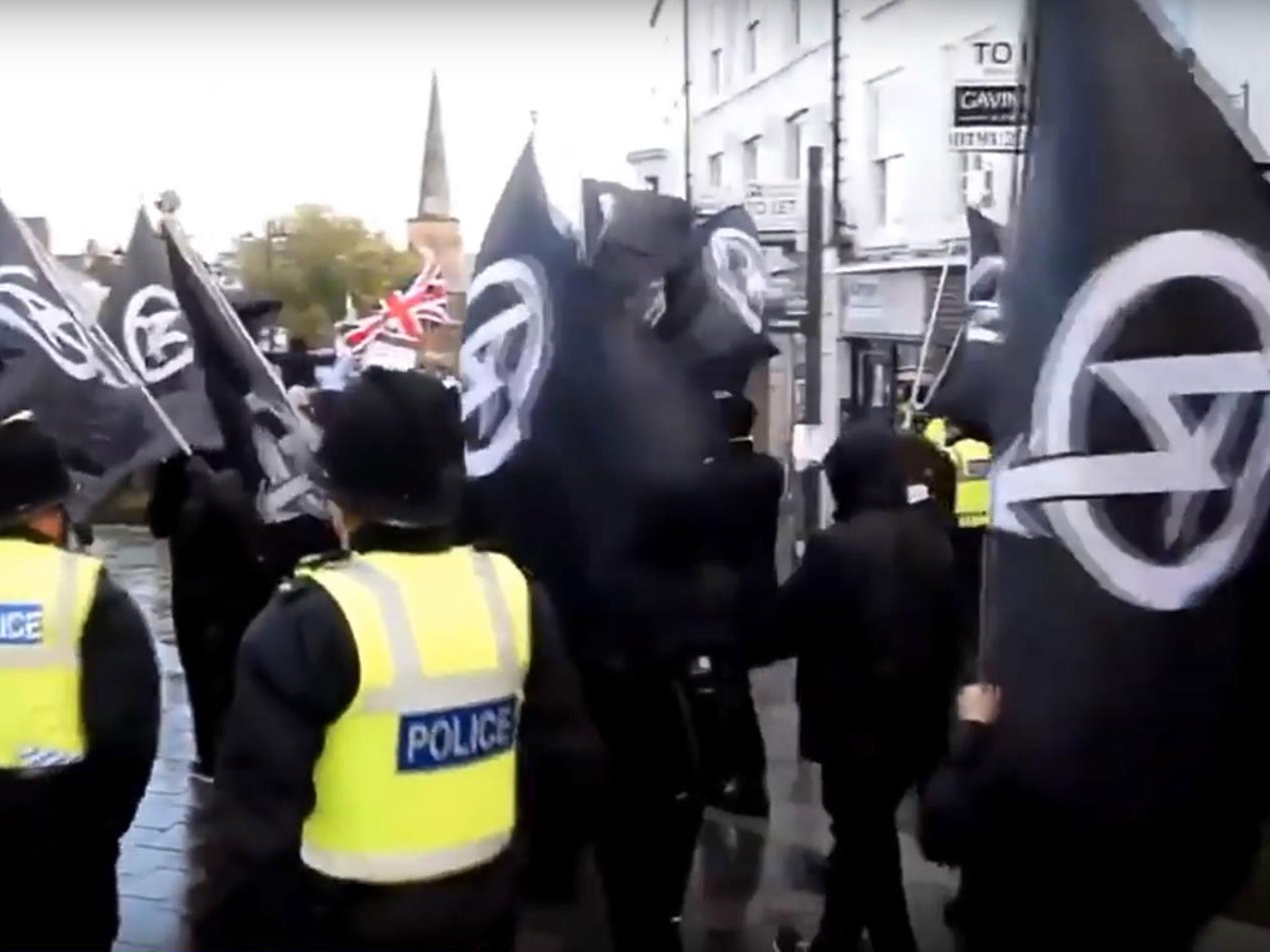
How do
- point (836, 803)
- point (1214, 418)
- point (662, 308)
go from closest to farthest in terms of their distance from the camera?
point (1214, 418)
point (836, 803)
point (662, 308)

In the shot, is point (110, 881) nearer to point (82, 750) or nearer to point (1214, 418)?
point (82, 750)

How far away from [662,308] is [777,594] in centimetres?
156

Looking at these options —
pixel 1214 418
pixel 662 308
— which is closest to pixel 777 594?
pixel 662 308

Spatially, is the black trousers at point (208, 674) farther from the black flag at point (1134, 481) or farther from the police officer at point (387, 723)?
the black flag at point (1134, 481)

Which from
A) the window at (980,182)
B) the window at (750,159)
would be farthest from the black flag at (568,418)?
the window at (750,159)

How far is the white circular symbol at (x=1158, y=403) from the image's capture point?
9.33ft

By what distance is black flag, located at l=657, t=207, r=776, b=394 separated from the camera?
21.6ft

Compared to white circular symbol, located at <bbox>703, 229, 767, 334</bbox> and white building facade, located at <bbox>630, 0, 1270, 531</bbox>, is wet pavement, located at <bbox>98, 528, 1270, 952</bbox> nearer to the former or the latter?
white circular symbol, located at <bbox>703, 229, 767, 334</bbox>

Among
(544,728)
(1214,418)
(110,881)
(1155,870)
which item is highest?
(1214,418)

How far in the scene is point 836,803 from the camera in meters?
5.15

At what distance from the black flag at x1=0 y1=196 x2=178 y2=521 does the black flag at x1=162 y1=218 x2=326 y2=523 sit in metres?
0.39

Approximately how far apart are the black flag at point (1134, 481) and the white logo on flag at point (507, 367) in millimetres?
2388

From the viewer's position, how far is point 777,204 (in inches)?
765

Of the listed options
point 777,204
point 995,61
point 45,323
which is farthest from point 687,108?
point 45,323
